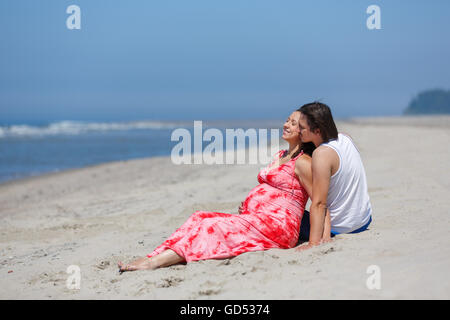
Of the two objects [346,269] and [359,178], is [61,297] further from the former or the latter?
[359,178]

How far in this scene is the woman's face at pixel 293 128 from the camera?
13.5 ft

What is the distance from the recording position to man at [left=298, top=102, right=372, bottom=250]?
12.9 ft

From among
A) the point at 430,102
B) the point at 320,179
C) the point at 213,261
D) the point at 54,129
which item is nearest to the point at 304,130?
the point at 320,179

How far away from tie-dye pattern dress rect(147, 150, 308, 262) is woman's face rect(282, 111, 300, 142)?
20cm

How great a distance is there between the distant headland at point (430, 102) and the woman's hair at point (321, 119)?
12004 cm

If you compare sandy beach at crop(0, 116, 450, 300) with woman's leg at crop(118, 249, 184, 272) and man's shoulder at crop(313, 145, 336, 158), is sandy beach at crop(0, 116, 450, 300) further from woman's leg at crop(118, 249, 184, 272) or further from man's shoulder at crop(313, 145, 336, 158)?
man's shoulder at crop(313, 145, 336, 158)

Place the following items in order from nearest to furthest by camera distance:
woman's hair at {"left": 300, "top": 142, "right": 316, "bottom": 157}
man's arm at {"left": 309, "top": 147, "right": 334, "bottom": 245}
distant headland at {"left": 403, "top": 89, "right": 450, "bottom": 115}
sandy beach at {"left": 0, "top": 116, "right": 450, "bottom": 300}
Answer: sandy beach at {"left": 0, "top": 116, "right": 450, "bottom": 300}
man's arm at {"left": 309, "top": 147, "right": 334, "bottom": 245}
woman's hair at {"left": 300, "top": 142, "right": 316, "bottom": 157}
distant headland at {"left": 403, "top": 89, "right": 450, "bottom": 115}

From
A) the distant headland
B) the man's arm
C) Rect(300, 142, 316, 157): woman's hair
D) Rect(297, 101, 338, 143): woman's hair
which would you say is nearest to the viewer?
the man's arm

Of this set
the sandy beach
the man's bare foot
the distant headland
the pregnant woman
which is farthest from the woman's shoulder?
the distant headland

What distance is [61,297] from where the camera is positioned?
358cm

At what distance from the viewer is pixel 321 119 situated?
13.3ft
